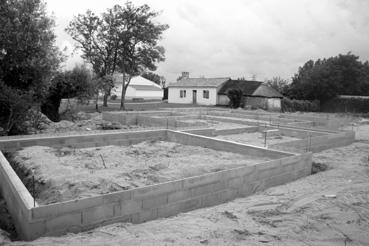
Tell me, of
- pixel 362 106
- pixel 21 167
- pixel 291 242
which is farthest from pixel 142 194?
pixel 362 106

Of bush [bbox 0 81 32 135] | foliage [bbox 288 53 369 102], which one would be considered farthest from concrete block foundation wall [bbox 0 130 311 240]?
foliage [bbox 288 53 369 102]

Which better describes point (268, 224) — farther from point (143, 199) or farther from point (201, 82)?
point (201, 82)

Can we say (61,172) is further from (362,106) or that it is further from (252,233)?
(362,106)

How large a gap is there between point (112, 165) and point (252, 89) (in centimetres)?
2742

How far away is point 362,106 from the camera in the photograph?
31500 mm

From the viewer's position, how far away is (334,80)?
1318 inches

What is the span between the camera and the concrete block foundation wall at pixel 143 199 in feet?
13.6

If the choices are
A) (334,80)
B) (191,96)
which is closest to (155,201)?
(191,96)

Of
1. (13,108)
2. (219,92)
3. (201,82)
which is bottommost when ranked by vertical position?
(13,108)

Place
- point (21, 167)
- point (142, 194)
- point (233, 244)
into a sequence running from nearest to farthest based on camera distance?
1. point (233, 244)
2. point (142, 194)
3. point (21, 167)

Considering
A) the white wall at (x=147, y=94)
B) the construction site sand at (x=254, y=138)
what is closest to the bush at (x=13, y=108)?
the construction site sand at (x=254, y=138)

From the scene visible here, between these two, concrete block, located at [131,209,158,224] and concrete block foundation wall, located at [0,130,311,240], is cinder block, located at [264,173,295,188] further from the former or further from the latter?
concrete block, located at [131,209,158,224]

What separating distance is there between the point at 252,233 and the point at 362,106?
31.9 metres

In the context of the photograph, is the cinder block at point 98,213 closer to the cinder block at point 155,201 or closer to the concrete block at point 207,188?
the cinder block at point 155,201
